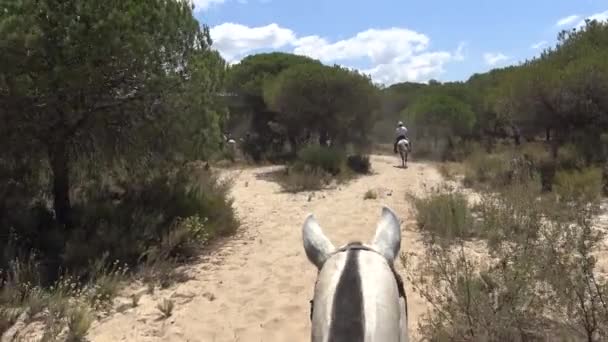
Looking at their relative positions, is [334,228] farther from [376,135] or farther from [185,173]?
[376,135]

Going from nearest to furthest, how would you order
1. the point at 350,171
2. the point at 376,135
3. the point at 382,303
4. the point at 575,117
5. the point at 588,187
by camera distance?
the point at 382,303 < the point at 588,187 < the point at 575,117 < the point at 350,171 < the point at 376,135

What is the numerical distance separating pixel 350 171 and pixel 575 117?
21.8 feet

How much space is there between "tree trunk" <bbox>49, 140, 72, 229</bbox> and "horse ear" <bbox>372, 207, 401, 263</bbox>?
6900 millimetres

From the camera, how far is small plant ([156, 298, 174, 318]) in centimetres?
546

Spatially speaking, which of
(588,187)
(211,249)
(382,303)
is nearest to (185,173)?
(211,249)

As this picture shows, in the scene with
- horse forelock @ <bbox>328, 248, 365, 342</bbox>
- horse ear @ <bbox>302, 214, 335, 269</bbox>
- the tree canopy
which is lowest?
horse forelock @ <bbox>328, 248, 365, 342</bbox>

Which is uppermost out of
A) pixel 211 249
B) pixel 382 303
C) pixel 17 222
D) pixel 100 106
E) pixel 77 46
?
pixel 77 46

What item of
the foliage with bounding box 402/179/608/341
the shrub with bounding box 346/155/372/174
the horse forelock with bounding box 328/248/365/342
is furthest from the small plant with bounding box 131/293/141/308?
the shrub with bounding box 346/155/372/174

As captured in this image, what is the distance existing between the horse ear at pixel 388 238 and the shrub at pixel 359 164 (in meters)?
15.9

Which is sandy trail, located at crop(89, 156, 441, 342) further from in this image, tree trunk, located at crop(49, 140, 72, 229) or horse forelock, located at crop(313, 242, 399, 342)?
horse forelock, located at crop(313, 242, 399, 342)

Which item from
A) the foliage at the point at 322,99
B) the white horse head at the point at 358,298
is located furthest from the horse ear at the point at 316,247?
the foliage at the point at 322,99

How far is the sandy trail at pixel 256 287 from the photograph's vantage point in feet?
16.7

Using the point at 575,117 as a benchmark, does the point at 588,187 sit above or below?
below

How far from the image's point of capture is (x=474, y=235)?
7758 millimetres
